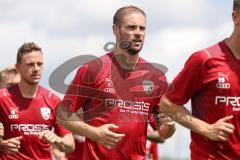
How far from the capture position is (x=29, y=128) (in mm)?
13688

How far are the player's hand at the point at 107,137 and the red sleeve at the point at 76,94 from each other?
709mm

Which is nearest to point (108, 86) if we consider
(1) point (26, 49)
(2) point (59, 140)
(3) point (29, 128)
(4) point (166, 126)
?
(4) point (166, 126)

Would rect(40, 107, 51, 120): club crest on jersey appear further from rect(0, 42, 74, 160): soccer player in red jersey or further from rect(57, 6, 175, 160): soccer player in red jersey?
rect(57, 6, 175, 160): soccer player in red jersey

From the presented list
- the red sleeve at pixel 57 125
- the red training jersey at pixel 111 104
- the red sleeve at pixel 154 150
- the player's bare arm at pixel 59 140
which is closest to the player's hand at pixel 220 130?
the red training jersey at pixel 111 104

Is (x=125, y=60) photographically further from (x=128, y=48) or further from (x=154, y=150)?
(x=154, y=150)

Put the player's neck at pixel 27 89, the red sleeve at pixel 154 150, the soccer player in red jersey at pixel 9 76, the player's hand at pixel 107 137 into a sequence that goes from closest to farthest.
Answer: the player's hand at pixel 107 137 → the player's neck at pixel 27 89 → the soccer player in red jersey at pixel 9 76 → the red sleeve at pixel 154 150

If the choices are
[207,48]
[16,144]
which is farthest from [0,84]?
[207,48]

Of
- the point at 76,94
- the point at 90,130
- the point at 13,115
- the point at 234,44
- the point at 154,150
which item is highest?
the point at 234,44

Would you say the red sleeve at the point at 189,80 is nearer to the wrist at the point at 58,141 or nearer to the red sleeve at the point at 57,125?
the wrist at the point at 58,141

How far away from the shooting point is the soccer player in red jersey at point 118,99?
1081cm

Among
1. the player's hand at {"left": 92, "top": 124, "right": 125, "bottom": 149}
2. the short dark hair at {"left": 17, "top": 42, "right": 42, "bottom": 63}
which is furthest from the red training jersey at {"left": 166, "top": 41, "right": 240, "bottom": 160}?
the short dark hair at {"left": 17, "top": 42, "right": 42, "bottom": 63}

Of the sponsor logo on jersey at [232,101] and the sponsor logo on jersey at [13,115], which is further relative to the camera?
the sponsor logo on jersey at [13,115]

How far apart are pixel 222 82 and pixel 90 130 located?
168 cm

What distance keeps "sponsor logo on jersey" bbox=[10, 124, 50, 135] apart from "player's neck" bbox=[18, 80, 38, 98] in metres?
0.60
